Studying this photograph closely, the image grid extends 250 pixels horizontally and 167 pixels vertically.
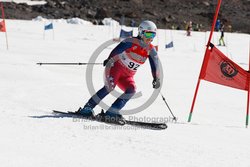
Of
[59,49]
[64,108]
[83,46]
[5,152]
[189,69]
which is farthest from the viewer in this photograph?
[83,46]

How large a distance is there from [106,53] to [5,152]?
15.7m

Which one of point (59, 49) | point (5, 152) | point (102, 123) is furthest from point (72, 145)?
point (59, 49)

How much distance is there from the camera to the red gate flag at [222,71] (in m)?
7.16

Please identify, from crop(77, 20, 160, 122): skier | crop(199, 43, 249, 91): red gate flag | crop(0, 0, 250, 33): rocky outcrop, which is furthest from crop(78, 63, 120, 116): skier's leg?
crop(0, 0, 250, 33): rocky outcrop

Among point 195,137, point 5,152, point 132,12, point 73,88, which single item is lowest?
point 132,12

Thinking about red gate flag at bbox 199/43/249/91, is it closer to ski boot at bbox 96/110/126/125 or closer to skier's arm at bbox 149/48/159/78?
skier's arm at bbox 149/48/159/78

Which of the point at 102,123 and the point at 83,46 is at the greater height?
the point at 102,123

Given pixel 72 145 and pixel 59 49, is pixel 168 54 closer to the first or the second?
pixel 59 49

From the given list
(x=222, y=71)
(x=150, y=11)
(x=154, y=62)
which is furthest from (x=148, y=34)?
(x=150, y=11)

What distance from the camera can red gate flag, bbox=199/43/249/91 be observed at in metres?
7.16

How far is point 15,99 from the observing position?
767 centimetres

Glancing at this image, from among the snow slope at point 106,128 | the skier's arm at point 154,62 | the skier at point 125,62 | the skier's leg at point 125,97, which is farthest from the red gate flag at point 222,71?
the skier's leg at point 125,97

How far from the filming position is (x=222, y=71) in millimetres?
7195

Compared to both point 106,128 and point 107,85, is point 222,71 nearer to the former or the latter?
point 107,85
